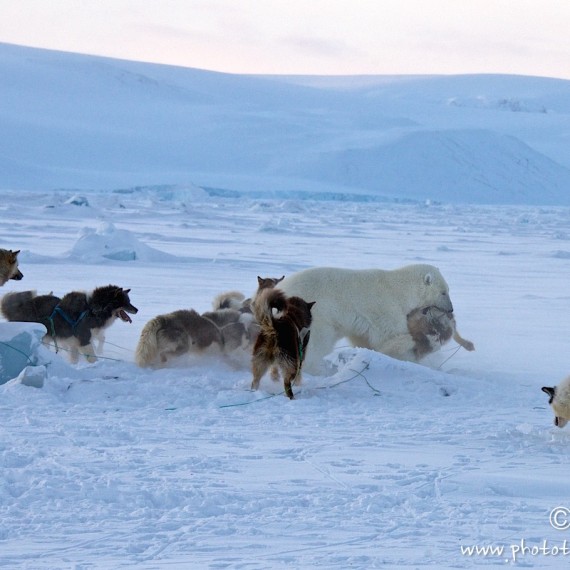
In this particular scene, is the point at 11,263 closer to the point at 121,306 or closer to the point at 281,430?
the point at 121,306

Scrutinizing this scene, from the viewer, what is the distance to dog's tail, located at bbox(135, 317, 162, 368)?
19.7 ft

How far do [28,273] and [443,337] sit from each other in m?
7.20

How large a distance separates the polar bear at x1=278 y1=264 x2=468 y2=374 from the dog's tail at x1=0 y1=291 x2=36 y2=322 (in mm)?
1846

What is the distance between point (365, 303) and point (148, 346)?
4.97 feet

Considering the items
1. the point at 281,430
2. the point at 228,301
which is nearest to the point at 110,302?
the point at 228,301

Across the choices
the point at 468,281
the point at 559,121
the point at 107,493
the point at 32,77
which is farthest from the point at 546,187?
the point at 107,493

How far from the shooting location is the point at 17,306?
256 inches

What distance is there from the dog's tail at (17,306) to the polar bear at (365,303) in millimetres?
1846

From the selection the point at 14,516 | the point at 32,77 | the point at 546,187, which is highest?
the point at 32,77

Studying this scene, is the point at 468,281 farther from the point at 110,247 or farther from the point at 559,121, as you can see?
the point at 559,121

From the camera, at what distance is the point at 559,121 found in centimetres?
7075

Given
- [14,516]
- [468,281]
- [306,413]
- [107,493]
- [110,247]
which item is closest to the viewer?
[14,516]

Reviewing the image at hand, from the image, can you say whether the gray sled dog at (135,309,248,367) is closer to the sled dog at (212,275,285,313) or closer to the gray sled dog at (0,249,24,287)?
the sled dog at (212,275,285,313)

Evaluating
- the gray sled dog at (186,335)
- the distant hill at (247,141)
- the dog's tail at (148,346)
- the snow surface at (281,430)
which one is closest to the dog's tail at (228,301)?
the gray sled dog at (186,335)
